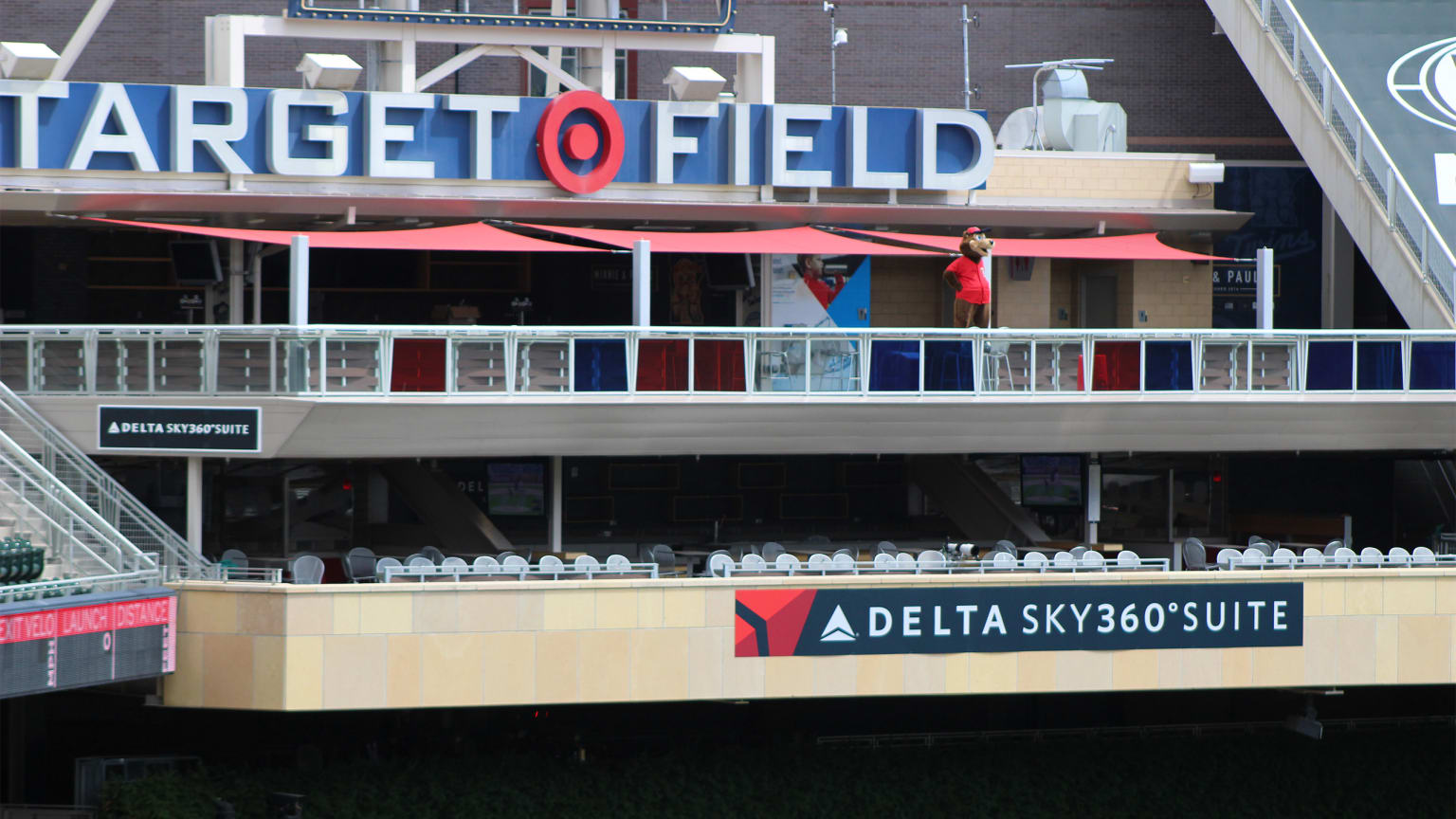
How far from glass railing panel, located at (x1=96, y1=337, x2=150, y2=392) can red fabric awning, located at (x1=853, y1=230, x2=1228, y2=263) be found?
9632mm

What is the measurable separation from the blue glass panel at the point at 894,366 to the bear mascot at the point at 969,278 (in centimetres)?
130

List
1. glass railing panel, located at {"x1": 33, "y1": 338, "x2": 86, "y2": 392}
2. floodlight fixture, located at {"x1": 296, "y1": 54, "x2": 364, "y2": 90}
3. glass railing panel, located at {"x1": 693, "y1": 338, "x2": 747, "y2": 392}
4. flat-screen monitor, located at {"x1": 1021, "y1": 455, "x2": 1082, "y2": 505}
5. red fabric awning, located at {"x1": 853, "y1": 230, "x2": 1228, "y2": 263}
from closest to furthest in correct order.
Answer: glass railing panel, located at {"x1": 33, "y1": 338, "x2": 86, "y2": 392}, glass railing panel, located at {"x1": 693, "y1": 338, "x2": 747, "y2": 392}, floodlight fixture, located at {"x1": 296, "y1": 54, "x2": 364, "y2": 90}, red fabric awning, located at {"x1": 853, "y1": 230, "x2": 1228, "y2": 263}, flat-screen monitor, located at {"x1": 1021, "y1": 455, "x2": 1082, "y2": 505}

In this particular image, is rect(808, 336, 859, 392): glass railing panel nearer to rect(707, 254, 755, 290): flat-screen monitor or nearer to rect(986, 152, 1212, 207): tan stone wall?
rect(707, 254, 755, 290): flat-screen monitor

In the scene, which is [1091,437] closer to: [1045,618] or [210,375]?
[1045,618]

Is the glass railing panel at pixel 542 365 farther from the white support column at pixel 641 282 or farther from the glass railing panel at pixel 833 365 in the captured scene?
the glass railing panel at pixel 833 365

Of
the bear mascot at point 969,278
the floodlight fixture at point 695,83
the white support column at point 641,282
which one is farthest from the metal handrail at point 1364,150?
the white support column at point 641,282

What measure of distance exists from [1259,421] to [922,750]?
5982 millimetres

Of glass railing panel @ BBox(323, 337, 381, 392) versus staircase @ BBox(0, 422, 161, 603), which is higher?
glass railing panel @ BBox(323, 337, 381, 392)

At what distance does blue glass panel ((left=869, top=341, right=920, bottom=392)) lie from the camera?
2205 centimetres

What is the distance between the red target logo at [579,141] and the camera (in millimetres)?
24812

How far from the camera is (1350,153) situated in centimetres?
2792

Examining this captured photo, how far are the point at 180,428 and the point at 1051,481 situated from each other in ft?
43.2

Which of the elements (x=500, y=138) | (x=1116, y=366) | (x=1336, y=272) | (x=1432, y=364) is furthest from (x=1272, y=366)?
(x=500, y=138)

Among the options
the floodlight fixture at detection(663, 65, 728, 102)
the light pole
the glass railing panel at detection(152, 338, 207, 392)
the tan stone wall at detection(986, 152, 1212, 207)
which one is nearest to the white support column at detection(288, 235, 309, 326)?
the glass railing panel at detection(152, 338, 207, 392)
